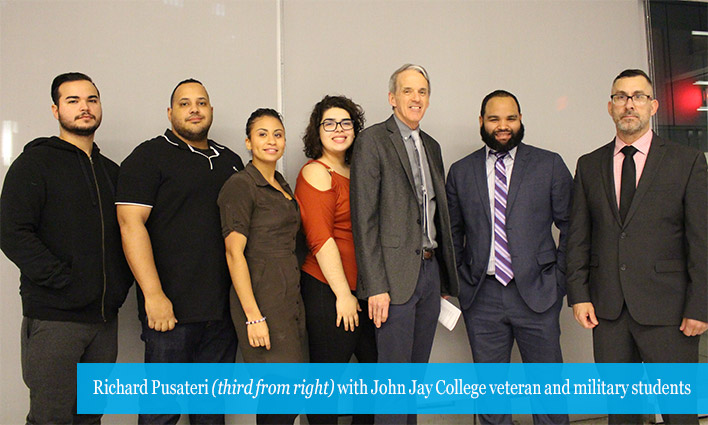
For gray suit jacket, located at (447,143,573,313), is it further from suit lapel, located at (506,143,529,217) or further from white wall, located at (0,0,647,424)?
white wall, located at (0,0,647,424)

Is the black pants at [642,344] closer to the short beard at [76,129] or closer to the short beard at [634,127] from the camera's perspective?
the short beard at [634,127]

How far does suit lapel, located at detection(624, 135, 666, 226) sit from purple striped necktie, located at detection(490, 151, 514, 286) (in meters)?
0.56

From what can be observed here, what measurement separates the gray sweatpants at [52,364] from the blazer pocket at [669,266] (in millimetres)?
2523

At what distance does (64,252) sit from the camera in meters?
2.14

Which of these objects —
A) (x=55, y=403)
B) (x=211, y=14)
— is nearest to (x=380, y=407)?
(x=55, y=403)

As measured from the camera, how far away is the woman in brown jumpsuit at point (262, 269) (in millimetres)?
2143

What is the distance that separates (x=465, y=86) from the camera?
10.9 feet

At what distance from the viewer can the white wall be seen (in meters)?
2.63

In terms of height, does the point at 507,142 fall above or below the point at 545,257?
above

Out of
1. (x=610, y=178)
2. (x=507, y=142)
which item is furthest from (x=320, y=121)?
(x=610, y=178)

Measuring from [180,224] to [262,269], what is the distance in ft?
1.45

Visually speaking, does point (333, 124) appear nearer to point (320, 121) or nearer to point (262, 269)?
point (320, 121)
